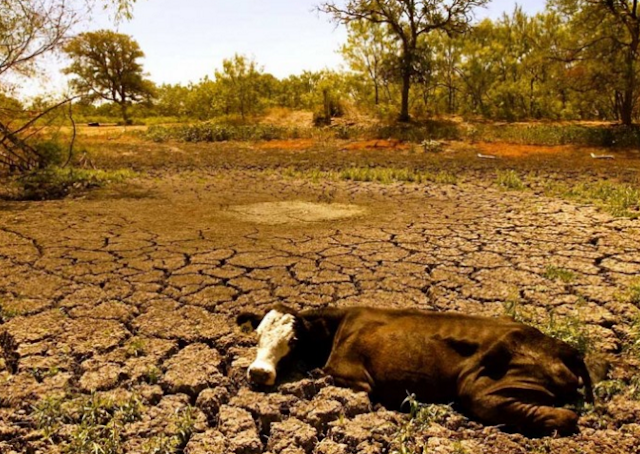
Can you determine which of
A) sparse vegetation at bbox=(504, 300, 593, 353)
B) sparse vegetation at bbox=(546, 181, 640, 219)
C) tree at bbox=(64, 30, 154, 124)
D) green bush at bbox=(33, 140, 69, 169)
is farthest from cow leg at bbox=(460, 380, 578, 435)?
tree at bbox=(64, 30, 154, 124)

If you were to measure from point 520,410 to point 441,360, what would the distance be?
1.52 ft

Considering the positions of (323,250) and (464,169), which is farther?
(464,169)

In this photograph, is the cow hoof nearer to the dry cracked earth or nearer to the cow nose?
the dry cracked earth

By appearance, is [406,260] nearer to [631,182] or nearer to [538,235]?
[538,235]

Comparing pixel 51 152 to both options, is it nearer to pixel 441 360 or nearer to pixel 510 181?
pixel 510 181

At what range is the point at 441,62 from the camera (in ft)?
96.9

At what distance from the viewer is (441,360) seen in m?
2.82

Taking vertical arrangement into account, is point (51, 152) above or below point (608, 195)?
above

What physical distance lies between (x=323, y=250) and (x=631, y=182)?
7.30 meters

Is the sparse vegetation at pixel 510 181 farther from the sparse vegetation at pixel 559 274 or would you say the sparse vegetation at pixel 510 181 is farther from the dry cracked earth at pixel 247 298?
the sparse vegetation at pixel 559 274

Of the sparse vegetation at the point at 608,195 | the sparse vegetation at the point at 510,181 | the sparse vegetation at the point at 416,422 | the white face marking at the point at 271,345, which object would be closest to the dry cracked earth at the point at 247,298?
the sparse vegetation at the point at 416,422

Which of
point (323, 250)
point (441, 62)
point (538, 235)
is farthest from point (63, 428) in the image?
point (441, 62)

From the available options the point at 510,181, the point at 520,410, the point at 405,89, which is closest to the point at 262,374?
the point at 520,410

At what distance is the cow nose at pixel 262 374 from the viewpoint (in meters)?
2.93
